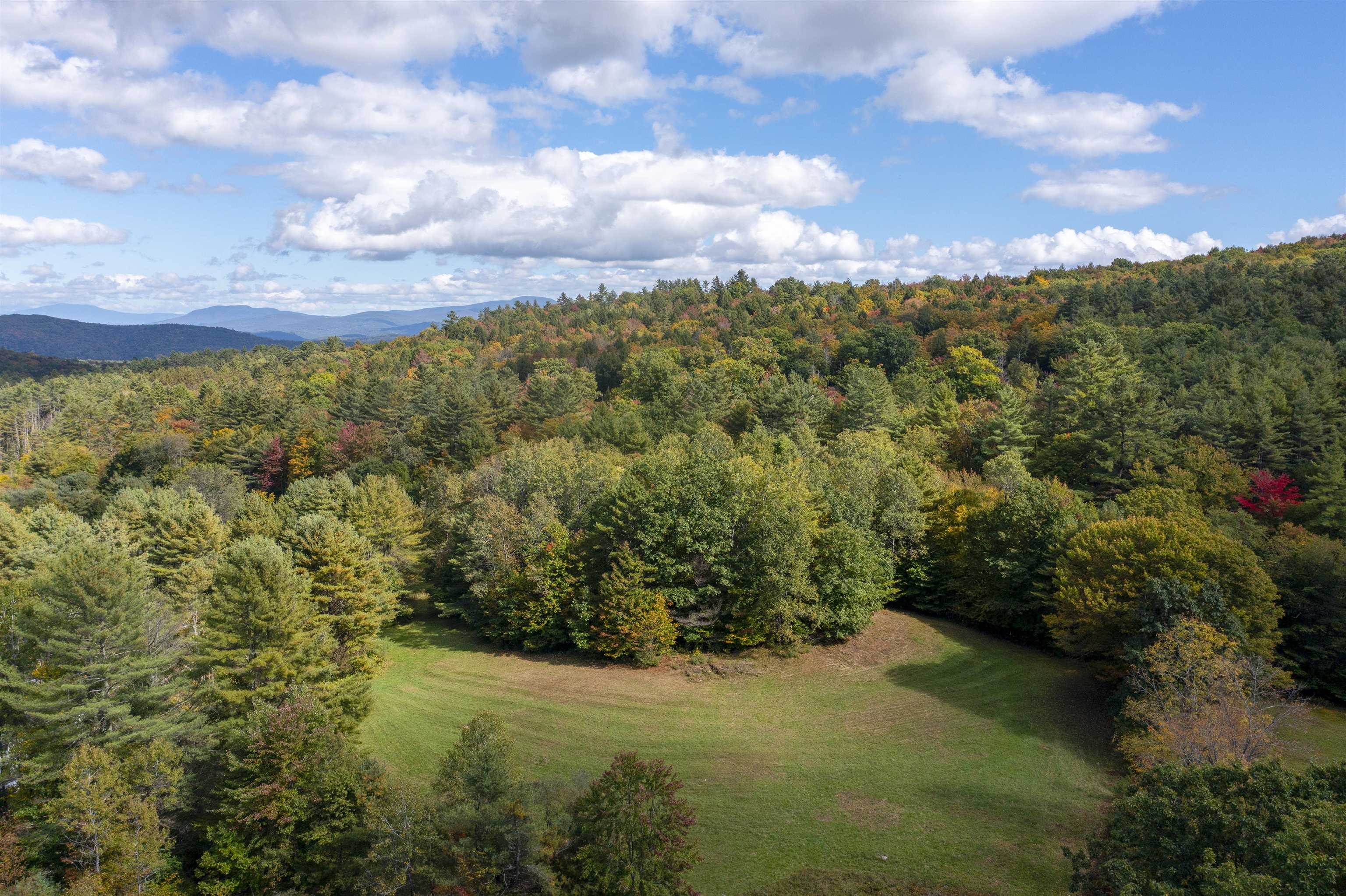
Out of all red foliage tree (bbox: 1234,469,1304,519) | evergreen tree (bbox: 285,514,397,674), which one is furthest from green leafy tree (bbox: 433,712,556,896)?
red foliage tree (bbox: 1234,469,1304,519)

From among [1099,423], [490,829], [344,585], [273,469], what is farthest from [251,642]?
[273,469]

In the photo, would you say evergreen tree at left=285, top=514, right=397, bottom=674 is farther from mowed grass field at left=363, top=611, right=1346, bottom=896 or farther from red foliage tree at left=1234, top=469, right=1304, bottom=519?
red foliage tree at left=1234, top=469, right=1304, bottom=519

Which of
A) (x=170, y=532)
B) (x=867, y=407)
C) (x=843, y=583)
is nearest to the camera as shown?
(x=843, y=583)

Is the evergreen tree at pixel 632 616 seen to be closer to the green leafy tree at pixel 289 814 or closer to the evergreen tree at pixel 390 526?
the green leafy tree at pixel 289 814

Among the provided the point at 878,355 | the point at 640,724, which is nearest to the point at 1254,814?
the point at 640,724

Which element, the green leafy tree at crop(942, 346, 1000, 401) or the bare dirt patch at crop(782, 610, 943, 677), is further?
the green leafy tree at crop(942, 346, 1000, 401)

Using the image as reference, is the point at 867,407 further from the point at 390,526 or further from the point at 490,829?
the point at 490,829

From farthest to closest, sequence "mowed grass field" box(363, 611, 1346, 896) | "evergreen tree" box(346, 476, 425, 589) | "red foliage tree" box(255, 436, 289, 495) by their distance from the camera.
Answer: "red foliage tree" box(255, 436, 289, 495) → "evergreen tree" box(346, 476, 425, 589) → "mowed grass field" box(363, 611, 1346, 896)
